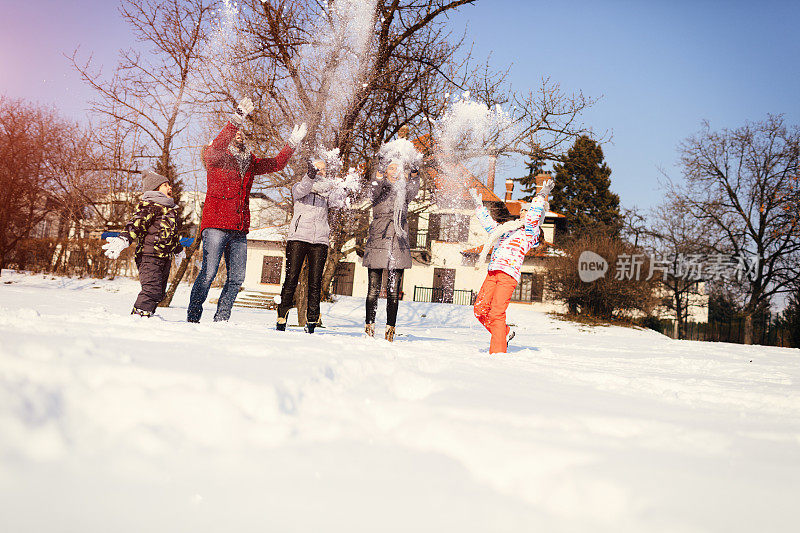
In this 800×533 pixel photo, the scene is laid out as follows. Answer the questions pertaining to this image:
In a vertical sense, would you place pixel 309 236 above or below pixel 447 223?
below

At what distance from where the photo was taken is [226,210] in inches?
179

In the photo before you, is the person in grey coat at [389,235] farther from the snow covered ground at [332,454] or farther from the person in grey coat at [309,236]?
the snow covered ground at [332,454]

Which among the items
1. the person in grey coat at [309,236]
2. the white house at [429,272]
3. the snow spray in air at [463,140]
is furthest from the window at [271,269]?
the person in grey coat at [309,236]

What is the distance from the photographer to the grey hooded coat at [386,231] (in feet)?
16.4

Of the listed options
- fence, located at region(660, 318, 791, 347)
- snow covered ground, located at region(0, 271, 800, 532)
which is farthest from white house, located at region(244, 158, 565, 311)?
snow covered ground, located at region(0, 271, 800, 532)

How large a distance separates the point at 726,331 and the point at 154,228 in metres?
26.0

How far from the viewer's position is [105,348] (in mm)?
1924

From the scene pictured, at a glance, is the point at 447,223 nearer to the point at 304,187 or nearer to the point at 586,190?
the point at 304,187

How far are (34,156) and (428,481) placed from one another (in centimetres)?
2820

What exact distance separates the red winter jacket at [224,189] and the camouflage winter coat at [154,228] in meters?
0.62

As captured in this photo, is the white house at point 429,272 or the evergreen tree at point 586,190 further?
the evergreen tree at point 586,190

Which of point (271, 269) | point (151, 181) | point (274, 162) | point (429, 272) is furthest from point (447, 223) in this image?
point (271, 269)

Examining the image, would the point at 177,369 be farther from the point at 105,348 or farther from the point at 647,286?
the point at 647,286

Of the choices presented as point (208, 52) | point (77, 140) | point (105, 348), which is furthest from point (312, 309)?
point (77, 140)
